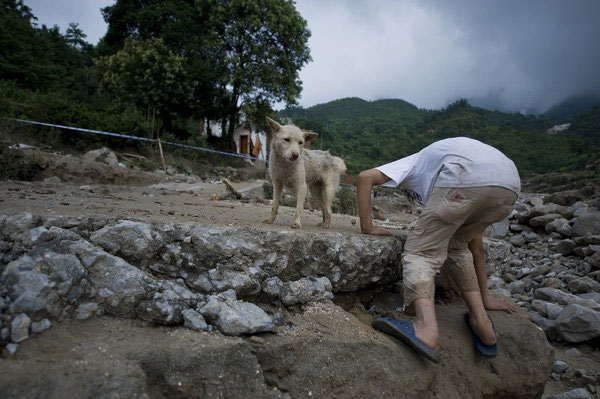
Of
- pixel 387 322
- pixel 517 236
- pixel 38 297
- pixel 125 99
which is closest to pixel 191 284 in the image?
pixel 38 297

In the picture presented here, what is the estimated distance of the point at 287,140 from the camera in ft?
11.6

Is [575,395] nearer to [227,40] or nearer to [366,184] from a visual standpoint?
[366,184]

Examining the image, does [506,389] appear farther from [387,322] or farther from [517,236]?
[517,236]

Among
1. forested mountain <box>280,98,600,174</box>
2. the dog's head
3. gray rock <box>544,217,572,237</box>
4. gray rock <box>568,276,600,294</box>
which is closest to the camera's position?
the dog's head

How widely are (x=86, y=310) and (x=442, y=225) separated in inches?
93.2

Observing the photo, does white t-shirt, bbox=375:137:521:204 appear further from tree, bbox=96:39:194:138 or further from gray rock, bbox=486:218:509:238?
tree, bbox=96:39:194:138

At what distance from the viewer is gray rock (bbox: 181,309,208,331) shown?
1839 millimetres

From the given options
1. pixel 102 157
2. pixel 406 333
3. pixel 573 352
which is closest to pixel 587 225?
pixel 573 352

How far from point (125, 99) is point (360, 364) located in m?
19.2

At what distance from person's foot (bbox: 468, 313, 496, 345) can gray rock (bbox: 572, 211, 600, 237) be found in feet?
21.0

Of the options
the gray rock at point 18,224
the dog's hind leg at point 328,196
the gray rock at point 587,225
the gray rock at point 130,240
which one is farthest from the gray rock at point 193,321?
the gray rock at point 587,225

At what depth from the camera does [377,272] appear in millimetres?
2973

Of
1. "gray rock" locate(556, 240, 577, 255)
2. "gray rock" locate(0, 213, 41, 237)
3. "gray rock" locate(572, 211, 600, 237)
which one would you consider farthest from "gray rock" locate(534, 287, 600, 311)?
"gray rock" locate(0, 213, 41, 237)

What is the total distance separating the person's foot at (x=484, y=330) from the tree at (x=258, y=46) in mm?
17545
